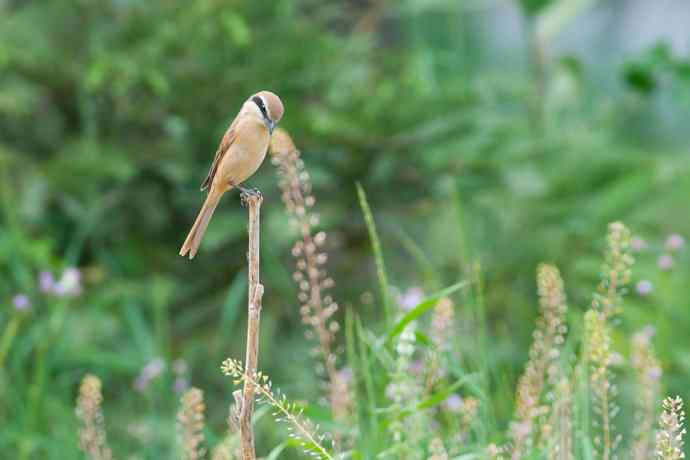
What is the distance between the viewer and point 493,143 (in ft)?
13.9

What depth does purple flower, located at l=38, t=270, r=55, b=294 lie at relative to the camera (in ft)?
11.8

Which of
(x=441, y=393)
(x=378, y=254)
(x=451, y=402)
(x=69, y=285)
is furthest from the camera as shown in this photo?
(x=69, y=285)

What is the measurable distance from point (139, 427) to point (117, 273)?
3.35 feet

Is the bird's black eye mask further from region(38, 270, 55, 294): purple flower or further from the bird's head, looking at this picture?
region(38, 270, 55, 294): purple flower

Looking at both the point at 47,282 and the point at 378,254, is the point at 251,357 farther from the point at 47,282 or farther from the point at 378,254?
the point at 47,282

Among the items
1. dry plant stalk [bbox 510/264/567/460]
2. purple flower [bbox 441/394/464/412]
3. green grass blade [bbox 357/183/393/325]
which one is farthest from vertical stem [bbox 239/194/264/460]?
purple flower [bbox 441/394/464/412]

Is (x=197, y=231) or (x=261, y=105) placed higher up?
(x=261, y=105)

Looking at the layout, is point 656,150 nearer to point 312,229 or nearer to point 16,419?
point 312,229

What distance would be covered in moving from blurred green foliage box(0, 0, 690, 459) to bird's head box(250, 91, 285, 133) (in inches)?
84.7

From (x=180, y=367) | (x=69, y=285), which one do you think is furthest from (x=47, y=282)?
(x=180, y=367)

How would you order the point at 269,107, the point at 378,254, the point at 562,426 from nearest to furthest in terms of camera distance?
the point at 269,107 → the point at 562,426 → the point at 378,254

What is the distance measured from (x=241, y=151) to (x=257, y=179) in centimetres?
240

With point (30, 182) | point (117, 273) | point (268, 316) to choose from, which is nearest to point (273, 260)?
point (268, 316)

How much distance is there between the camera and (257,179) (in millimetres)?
4188
